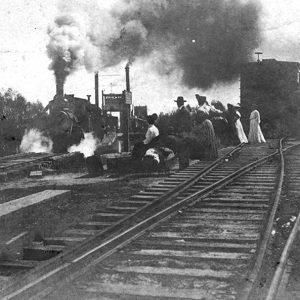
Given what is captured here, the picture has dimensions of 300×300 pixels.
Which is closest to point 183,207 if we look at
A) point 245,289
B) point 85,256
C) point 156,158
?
point 85,256

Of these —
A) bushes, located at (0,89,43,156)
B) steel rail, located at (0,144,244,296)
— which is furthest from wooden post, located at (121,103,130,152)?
steel rail, located at (0,144,244,296)

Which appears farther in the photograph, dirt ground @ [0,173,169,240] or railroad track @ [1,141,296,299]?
dirt ground @ [0,173,169,240]

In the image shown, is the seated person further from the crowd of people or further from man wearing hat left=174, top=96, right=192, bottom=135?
man wearing hat left=174, top=96, right=192, bottom=135

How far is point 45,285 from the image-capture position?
348cm

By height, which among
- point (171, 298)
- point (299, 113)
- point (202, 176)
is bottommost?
point (171, 298)

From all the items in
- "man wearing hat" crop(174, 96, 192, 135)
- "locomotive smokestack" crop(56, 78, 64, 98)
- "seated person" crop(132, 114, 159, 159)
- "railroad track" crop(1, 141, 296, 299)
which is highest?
"locomotive smokestack" crop(56, 78, 64, 98)

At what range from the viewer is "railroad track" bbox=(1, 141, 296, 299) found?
11.5 feet

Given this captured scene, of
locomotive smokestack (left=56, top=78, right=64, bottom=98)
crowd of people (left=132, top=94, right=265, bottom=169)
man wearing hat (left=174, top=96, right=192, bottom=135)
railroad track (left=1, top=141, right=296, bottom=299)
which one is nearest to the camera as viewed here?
railroad track (left=1, top=141, right=296, bottom=299)

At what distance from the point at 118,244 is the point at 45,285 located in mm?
1294

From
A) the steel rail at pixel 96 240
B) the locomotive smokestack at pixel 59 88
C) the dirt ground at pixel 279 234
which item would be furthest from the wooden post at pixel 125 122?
the dirt ground at pixel 279 234

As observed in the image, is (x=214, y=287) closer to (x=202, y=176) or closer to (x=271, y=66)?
(x=202, y=176)

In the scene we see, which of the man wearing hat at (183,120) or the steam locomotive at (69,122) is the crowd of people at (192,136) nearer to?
the man wearing hat at (183,120)

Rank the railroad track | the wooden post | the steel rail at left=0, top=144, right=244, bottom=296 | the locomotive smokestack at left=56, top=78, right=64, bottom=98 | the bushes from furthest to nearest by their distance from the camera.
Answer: the bushes → the locomotive smokestack at left=56, top=78, right=64, bottom=98 → the wooden post → the steel rail at left=0, top=144, right=244, bottom=296 → the railroad track

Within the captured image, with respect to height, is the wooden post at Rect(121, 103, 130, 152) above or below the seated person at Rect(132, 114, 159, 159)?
above
